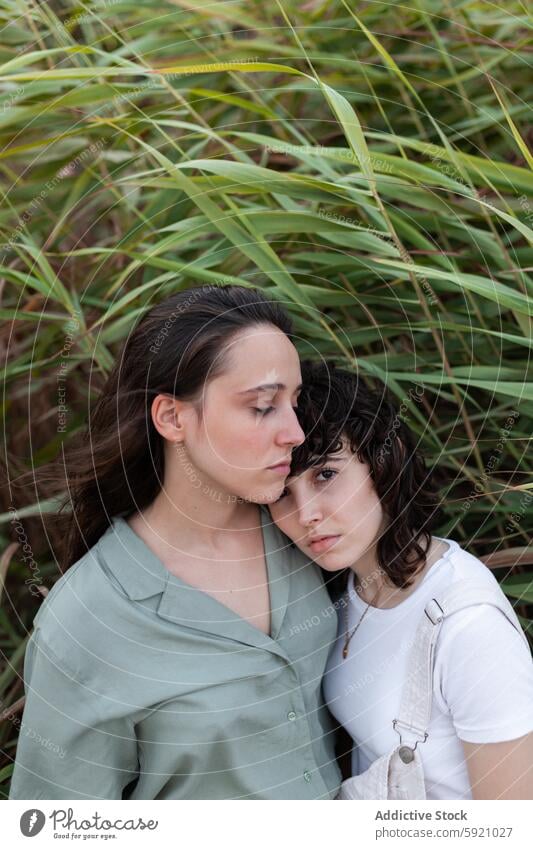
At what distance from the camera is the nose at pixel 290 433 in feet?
2.85

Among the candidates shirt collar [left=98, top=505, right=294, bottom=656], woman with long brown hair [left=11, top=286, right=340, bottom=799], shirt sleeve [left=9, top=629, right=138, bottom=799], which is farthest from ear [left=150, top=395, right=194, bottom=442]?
shirt sleeve [left=9, top=629, right=138, bottom=799]

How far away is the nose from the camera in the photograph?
2.85 feet

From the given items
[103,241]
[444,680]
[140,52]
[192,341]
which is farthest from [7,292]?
[444,680]

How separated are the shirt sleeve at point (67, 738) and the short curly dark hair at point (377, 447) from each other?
30 centimetres

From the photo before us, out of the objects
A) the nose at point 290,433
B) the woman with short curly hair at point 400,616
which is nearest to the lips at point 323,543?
the woman with short curly hair at point 400,616

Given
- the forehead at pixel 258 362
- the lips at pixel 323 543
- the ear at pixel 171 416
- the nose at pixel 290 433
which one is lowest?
the lips at pixel 323 543

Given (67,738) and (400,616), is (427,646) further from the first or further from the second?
(67,738)

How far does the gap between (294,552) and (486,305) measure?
1.27 feet

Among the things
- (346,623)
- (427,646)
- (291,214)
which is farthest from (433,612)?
(291,214)

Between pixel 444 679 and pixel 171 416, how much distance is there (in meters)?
0.38

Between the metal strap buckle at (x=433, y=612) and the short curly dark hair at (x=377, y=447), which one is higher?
the short curly dark hair at (x=377, y=447)

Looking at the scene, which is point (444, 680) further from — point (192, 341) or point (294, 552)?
point (192, 341)

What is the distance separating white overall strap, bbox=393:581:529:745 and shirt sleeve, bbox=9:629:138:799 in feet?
0.91

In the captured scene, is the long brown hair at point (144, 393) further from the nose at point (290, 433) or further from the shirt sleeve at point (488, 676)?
the shirt sleeve at point (488, 676)
